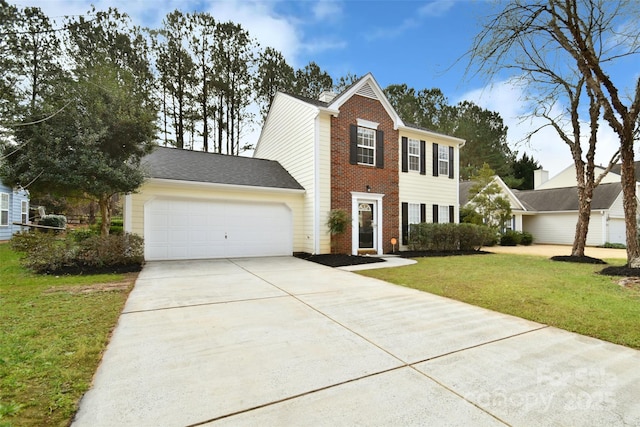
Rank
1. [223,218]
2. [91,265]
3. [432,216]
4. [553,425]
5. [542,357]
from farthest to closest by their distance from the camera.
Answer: [432,216] → [223,218] → [91,265] → [542,357] → [553,425]

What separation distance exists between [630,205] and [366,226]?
7.80 m

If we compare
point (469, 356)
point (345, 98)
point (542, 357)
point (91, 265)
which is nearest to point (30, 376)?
point (469, 356)

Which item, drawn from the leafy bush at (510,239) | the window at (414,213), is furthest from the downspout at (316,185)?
the leafy bush at (510,239)

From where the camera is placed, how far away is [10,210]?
16.6 m

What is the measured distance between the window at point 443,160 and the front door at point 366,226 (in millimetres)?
4565

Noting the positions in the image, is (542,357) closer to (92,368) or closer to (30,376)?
(92,368)

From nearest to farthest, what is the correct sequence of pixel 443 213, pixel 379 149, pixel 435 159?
pixel 379 149 < pixel 435 159 < pixel 443 213

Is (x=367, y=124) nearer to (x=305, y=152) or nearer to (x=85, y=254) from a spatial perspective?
(x=305, y=152)

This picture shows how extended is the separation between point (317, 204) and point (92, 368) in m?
9.00

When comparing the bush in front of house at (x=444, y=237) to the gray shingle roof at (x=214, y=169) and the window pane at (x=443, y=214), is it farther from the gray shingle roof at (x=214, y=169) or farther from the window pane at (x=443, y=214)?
the gray shingle roof at (x=214, y=169)

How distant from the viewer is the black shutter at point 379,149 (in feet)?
42.1

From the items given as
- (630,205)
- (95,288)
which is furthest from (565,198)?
(95,288)

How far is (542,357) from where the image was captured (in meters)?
3.15

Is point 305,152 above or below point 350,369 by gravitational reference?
above
